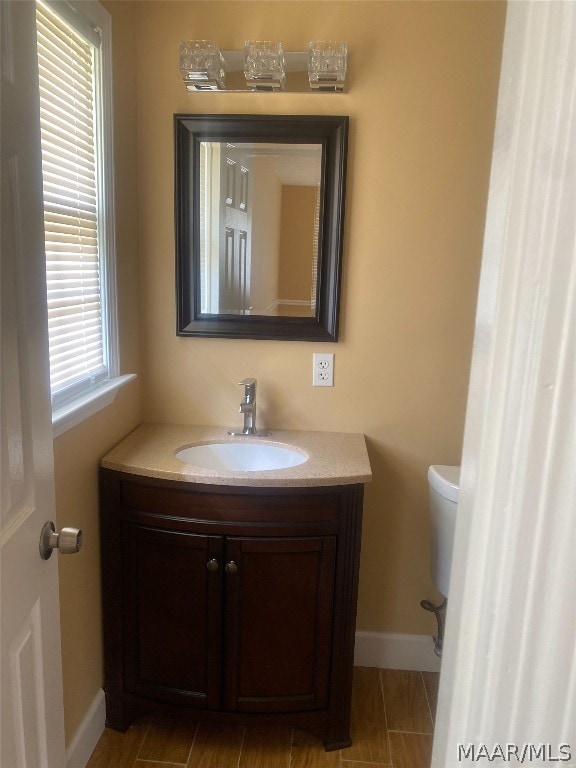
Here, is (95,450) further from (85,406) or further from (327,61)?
(327,61)

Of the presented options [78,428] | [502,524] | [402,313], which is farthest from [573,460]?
[402,313]

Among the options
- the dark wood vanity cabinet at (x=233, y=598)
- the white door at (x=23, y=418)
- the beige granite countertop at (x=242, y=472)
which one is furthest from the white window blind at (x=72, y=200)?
the white door at (x=23, y=418)

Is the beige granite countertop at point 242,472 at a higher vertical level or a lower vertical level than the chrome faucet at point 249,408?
lower

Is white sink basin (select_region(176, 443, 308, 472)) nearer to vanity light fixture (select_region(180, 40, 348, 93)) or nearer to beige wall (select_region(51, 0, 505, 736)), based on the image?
beige wall (select_region(51, 0, 505, 736))

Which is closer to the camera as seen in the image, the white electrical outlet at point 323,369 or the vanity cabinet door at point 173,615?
the vanity cabinet door at point 173,615

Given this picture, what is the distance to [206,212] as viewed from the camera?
2.00m

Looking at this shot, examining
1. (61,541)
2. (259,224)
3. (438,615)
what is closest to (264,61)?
(259,224)

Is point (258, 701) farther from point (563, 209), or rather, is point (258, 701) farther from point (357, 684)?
point (563, 209)

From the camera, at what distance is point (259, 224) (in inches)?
79.1

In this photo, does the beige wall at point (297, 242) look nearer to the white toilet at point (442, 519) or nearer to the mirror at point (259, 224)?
the mirror at point (259, 224)

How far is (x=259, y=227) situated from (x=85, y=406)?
870mm

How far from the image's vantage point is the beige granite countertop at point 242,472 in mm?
1665

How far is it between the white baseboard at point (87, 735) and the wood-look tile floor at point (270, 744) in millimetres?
32

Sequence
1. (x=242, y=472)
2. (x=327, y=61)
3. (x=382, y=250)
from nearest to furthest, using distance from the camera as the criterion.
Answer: (x=242, y=472) → (x=327, y=61) → (x=382, y=250)
